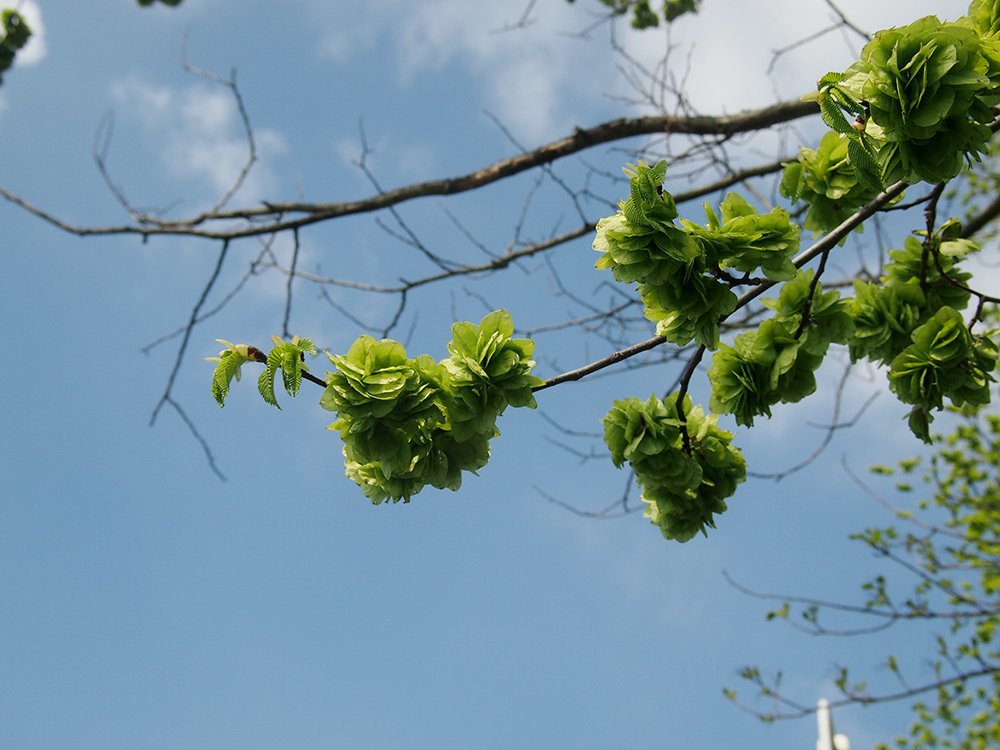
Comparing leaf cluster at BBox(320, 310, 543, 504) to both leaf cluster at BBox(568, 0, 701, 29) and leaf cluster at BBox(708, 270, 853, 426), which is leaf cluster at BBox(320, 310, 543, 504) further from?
leaf cluster at BBox(568, 0, 701, 29)

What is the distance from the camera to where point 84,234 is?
17.6ft

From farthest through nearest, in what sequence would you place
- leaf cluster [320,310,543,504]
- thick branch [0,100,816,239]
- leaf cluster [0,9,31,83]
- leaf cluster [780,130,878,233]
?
leaf cluster [0,9,31,83] → thick branch [0,100,816,239] → leaf cluster [780,130,878,233] → leaf cluster [320,310,543,504]

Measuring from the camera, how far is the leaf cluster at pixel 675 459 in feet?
8.61

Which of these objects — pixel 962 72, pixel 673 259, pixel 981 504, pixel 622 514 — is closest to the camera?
pixel 962 72

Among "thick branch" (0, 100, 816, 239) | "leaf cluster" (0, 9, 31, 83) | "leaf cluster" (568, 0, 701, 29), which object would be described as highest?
"leaf cluster" (0, 9, 31, 83)

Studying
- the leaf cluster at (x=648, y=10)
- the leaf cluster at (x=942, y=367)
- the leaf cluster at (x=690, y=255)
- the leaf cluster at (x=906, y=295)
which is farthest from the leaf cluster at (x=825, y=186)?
the leaf cluster at (x=648, y=10)

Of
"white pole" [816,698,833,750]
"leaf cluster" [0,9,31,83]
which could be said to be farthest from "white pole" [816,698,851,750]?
"leaf cluster" [0,9,31,83]

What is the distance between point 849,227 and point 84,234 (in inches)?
178

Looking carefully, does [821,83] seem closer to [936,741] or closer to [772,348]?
[772,348]

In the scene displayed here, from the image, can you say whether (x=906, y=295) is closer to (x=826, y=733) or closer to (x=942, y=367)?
(x=942, y=367)

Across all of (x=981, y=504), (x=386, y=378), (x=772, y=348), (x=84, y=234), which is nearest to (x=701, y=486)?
(x=772, y=348)

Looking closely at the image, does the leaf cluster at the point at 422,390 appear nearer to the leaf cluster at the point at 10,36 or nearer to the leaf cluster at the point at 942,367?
the leaf cluster at the point at 942,367

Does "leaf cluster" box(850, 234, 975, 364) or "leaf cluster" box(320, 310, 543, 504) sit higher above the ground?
"leaf cluster" box(850, 234, 975, 364)

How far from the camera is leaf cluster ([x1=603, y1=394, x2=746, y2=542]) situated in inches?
103
